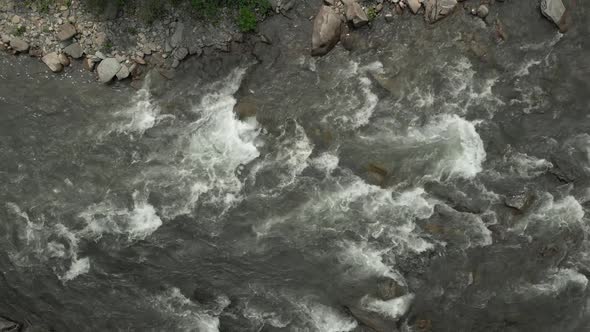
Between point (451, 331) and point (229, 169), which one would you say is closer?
point (451, 331)

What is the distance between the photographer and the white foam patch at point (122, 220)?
16.0 meters

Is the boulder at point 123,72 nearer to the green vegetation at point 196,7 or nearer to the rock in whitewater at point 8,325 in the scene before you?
the green vegetation at point 196,7

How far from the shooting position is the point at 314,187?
15961 mm

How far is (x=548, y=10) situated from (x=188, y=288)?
46.1 feet

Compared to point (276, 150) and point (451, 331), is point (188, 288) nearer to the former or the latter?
point (276, 150)

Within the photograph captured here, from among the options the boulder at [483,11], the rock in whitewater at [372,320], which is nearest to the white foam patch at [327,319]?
the rock in whitewater at [372,320]

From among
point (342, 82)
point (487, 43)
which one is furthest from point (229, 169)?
point (487, 43)

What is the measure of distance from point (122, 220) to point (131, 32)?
5.93 metres

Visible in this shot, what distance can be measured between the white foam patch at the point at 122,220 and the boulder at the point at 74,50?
4.85 m

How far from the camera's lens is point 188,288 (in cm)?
1569

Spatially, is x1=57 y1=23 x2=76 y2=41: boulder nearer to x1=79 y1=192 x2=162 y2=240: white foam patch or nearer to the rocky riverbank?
the rocky riverbank

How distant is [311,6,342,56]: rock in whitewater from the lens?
1623cm

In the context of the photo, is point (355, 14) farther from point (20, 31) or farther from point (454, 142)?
point (20, 31)

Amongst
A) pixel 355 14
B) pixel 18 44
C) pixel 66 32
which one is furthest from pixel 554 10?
pixel 18 44
